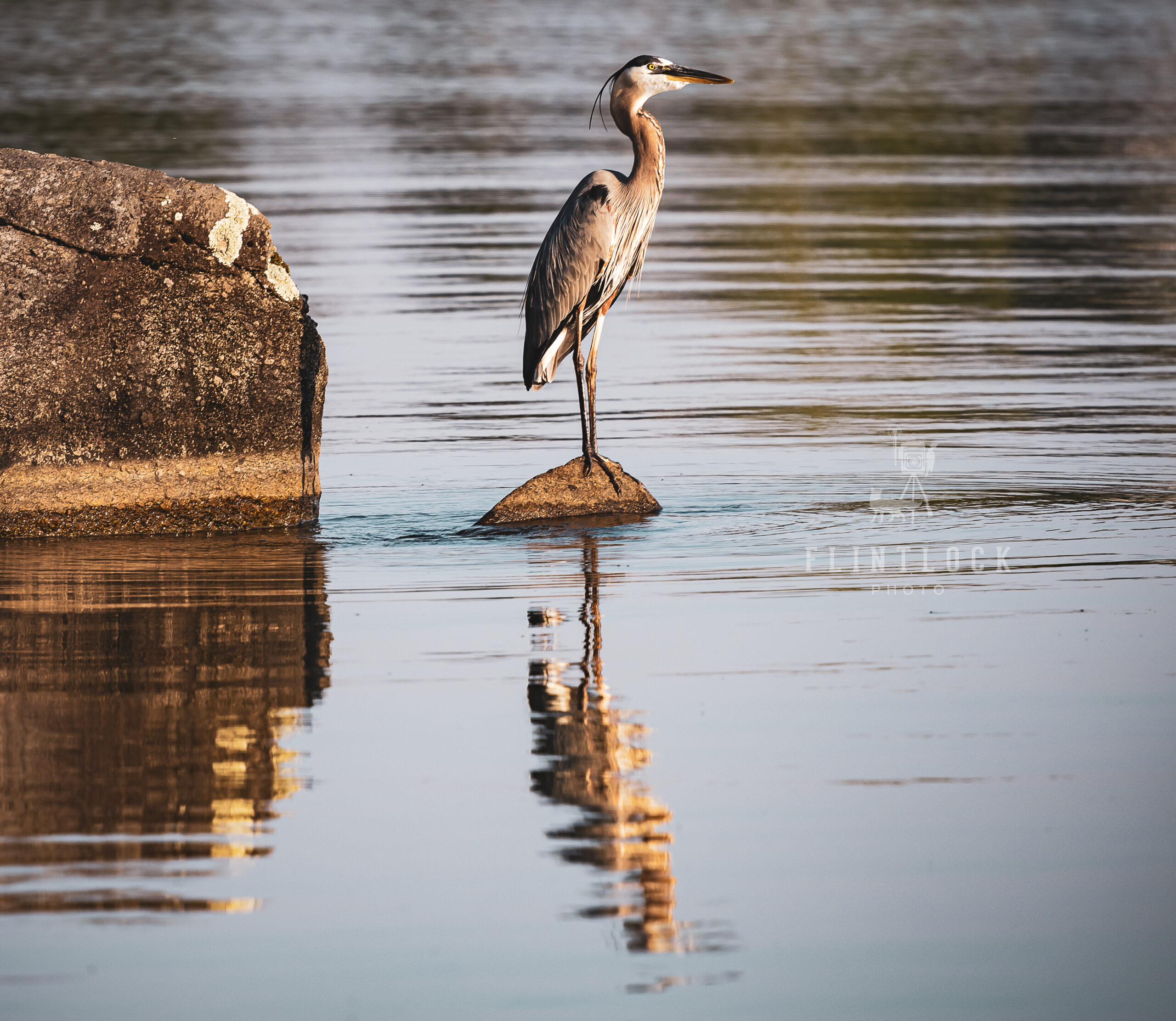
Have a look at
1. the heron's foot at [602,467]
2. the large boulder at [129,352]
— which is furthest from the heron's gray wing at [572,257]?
the large boulder at [129,352]

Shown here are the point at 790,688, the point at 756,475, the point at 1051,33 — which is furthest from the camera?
the point at 1051,33

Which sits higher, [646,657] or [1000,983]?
[646,657]

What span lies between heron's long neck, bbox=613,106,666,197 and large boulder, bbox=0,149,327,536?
196 cm

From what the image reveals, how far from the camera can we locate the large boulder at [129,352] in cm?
950

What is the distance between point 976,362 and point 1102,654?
7677 mm

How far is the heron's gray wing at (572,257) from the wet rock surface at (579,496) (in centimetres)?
97

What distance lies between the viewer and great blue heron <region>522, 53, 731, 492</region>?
10289 mm

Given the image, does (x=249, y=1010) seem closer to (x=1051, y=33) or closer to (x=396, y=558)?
(x=396, y=558)

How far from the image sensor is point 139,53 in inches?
1836

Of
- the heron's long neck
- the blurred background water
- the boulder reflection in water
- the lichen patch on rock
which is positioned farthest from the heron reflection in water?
the heron's long neck

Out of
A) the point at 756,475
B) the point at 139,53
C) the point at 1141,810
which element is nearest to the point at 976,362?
the point at 756,475

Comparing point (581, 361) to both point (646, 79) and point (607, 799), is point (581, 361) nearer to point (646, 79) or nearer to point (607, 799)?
point (646, 79)

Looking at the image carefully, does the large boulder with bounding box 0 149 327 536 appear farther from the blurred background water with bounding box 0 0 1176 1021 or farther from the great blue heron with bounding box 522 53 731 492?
the great blue heron with bounding box 522 53 731 492

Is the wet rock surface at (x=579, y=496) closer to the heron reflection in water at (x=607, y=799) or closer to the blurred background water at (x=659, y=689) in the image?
A: the blurred background water at (x=659, y=689)
